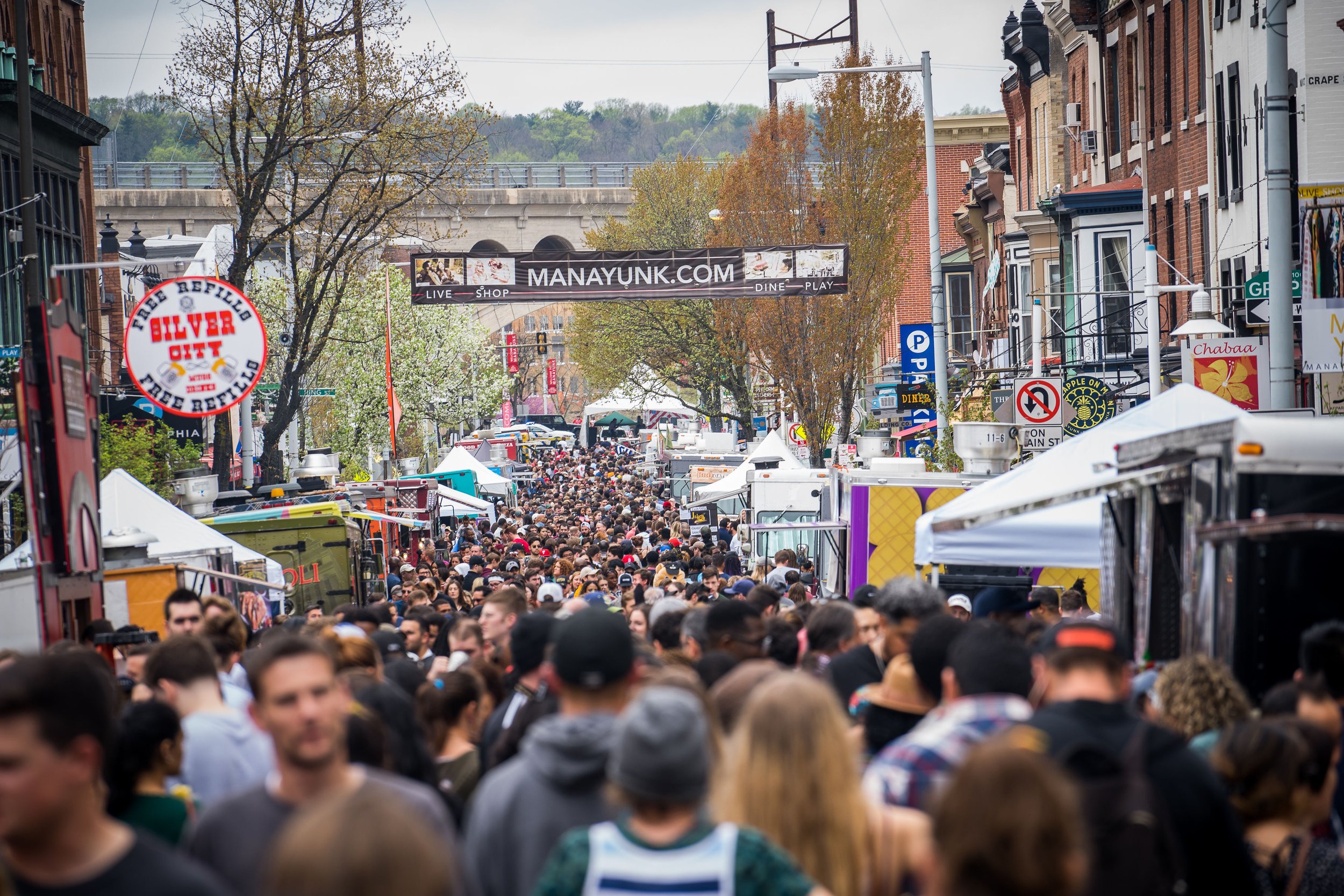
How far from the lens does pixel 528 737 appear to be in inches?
185

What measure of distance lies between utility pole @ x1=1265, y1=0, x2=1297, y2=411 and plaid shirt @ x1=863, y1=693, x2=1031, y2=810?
9.88 meters

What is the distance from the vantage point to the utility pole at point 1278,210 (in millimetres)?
13781

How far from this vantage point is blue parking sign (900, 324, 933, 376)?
29281 millimetres

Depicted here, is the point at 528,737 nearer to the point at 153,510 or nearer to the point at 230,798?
the point at 230,798

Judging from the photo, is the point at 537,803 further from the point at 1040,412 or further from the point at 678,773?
the point at 1040,412

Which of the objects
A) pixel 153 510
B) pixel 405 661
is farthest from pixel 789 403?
pixel 405 661

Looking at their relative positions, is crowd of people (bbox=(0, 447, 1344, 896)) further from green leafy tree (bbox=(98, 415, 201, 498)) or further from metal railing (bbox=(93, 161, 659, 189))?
metal railing (bbox=(93, 161, 659, 189))

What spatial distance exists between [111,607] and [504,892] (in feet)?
34.7

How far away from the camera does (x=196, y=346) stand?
16.0 metres

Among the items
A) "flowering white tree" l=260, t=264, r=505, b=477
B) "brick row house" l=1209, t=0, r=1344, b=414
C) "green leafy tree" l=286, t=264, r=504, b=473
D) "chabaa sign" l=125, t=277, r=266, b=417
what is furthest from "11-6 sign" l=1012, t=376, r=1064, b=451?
"green leafy tree" l=286, t=264, r=504, b=473

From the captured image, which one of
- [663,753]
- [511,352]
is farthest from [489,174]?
[663,753]

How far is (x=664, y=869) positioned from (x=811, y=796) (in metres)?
0.54

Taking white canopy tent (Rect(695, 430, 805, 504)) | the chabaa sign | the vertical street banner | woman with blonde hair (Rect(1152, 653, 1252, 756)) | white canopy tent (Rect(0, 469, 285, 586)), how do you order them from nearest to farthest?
woman with blonde hair (Rect(1152, 653, 1252, 756)), the chabaa sign, white canopy tent (Rect(0, 469, 285, 586)), white canopy tent (Rect(695, 430, 805, 504)), the vertical street banner

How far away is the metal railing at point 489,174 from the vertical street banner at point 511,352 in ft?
29.6
